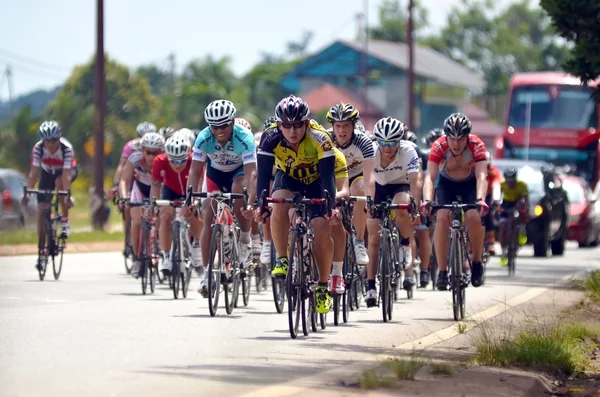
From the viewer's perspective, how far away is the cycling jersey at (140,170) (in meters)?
18.2

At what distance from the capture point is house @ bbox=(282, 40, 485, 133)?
92.0 meters

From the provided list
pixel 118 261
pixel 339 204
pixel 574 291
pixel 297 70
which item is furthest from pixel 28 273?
pixel 297 70

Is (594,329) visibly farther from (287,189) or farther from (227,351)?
(227,351)

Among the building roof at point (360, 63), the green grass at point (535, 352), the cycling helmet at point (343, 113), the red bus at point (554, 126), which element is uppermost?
the building roof at point (360, 63)

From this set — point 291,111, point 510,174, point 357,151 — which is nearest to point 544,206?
point 510,174

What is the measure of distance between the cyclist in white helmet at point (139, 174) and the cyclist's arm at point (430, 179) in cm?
439

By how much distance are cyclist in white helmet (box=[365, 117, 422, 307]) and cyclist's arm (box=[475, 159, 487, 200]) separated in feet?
2.16

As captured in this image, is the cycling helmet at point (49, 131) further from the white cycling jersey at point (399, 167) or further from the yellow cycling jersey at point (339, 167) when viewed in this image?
the yellow cycling jersey at point (339, 167)

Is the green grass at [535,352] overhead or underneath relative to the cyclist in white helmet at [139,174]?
underneath

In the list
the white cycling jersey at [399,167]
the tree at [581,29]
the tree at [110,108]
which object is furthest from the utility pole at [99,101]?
the white cycling jersey at [399,167]

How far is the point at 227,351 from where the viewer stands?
1080 cm

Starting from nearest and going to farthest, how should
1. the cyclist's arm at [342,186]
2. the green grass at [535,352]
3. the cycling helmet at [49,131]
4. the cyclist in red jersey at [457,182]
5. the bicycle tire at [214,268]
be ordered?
the green grass at [535,352] < the cyclist's arm at [342,186] < the bicycle tire at [214,268] < the cyclist in red jersey at [457,182] < the cycling helmet at [49,131]

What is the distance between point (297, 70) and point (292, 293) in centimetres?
8303

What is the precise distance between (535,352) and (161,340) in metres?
2.84
